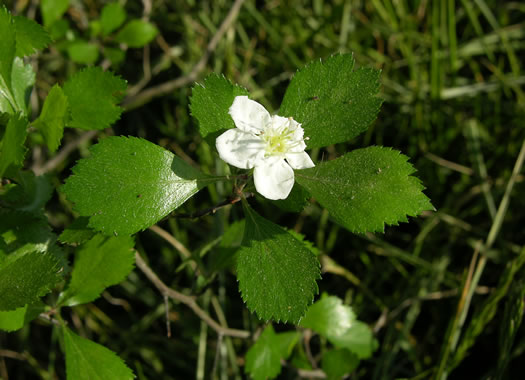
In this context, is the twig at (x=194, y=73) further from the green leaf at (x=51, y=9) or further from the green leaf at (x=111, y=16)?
the green leaf at (x=51, y=9)

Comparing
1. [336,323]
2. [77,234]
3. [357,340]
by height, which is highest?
[77,234]

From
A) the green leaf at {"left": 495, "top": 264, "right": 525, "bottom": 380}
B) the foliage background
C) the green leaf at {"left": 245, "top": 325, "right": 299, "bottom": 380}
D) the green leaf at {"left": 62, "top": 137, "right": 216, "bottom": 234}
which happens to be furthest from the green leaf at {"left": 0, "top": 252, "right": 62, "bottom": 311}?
the green leaf at {"left": 495, "top": 264, "right": 525, "bottom": 380}

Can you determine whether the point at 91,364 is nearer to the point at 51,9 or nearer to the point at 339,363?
the point at 339,363

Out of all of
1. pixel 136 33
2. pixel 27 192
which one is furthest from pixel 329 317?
pixel 136 33

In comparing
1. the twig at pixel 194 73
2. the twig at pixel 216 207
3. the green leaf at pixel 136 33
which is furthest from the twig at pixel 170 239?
the green leaf at pixel 136 33

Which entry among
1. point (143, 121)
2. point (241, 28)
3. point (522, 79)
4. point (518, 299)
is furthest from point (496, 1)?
point (143, 121)
